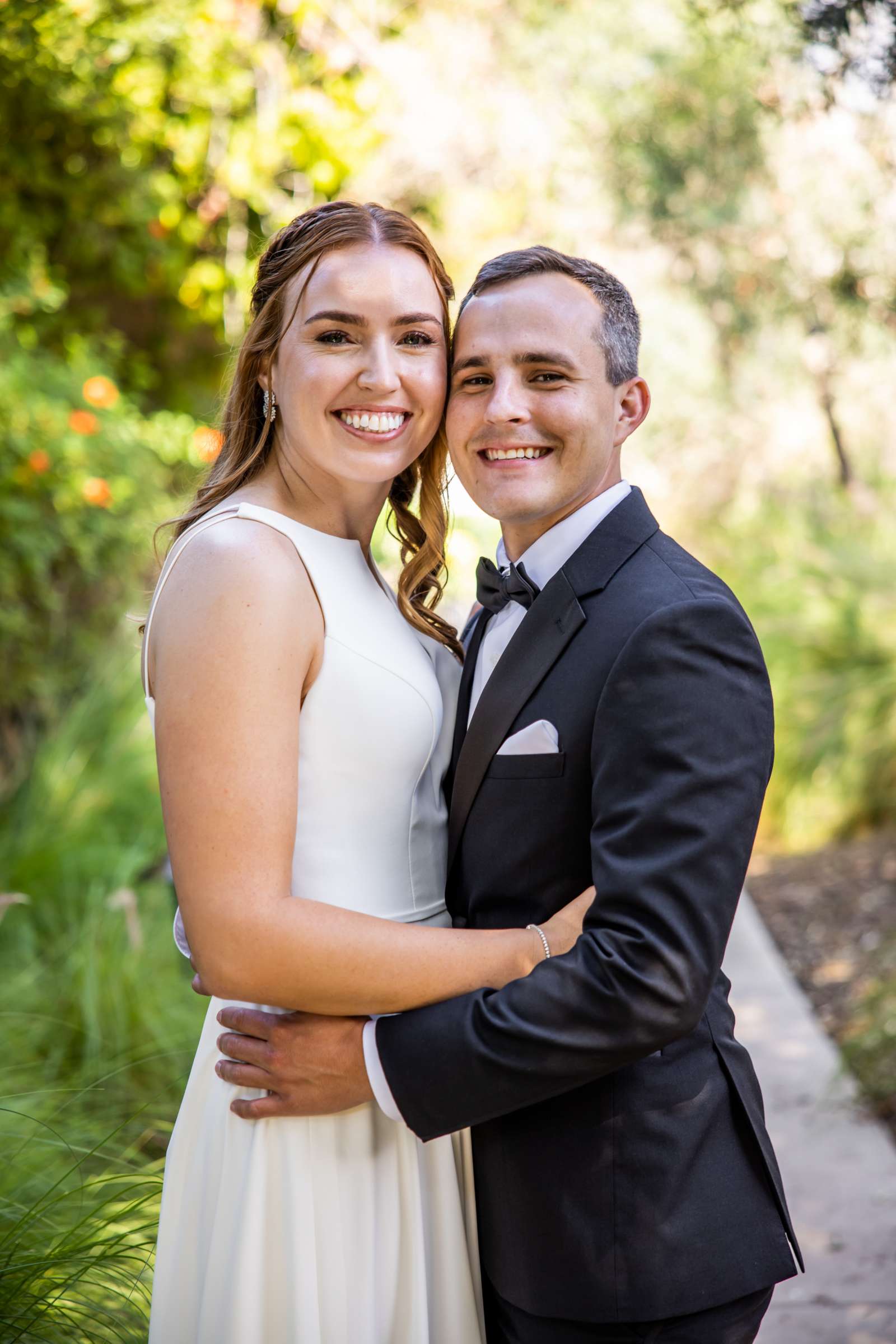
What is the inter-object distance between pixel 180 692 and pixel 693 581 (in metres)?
0.79

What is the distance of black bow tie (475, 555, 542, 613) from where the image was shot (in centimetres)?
209

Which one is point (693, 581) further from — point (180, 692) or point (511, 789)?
point (180, 692)

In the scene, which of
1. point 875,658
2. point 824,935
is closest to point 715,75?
point 875,658

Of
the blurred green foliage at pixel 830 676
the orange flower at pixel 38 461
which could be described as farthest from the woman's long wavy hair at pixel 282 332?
the blurred green foliage at pixel 830 676

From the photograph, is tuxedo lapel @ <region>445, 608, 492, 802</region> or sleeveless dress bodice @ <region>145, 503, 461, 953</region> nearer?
sleeveless dress bodice @ <region>145, 503, 461, 953</region>

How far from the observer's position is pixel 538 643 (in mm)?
1967

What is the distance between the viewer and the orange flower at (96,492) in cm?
528

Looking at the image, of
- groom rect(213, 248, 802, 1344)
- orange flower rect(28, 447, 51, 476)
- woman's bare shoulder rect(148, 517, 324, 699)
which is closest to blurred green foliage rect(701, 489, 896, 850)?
orange flower rect(28, 447, 51, 476)

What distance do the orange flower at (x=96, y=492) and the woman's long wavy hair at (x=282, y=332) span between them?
315 cm

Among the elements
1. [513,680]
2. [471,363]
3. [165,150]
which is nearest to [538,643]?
[513,680]

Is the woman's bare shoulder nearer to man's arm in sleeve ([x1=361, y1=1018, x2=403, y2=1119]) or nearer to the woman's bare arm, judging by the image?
the woman's bare arm

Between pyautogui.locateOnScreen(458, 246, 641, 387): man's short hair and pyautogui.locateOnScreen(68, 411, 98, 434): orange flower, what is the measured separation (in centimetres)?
333

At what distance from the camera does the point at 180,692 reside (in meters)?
1.75

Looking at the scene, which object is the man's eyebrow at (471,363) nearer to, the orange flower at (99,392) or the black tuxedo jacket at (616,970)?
the black tuxedo jacket at (616,970)
